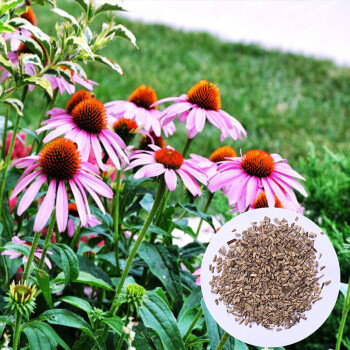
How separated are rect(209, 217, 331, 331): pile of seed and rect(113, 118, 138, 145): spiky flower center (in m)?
0.42

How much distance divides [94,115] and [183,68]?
3143 mm

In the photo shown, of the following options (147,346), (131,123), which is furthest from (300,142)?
(147,346)

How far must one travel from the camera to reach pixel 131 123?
1.10 meters

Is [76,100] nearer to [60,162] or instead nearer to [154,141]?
[154,141]

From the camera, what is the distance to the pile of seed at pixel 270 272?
0.74 m

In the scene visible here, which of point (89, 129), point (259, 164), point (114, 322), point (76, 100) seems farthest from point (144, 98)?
point (114, 322)

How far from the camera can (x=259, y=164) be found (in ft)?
2.85

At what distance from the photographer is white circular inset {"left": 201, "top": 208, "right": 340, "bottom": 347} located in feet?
2.37

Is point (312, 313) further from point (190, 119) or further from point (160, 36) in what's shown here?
point (160, 36)

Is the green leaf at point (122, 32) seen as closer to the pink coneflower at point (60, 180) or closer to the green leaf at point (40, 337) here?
the pink coneflower at point (60, 180)

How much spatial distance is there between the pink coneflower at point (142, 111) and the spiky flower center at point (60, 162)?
11.8 inches

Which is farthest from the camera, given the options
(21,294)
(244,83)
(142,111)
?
(244,83)

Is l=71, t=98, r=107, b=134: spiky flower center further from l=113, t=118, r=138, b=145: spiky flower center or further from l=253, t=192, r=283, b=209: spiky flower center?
l=253, t=192, r=283, b=209: spiky flower center

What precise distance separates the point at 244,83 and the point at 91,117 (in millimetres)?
3203
